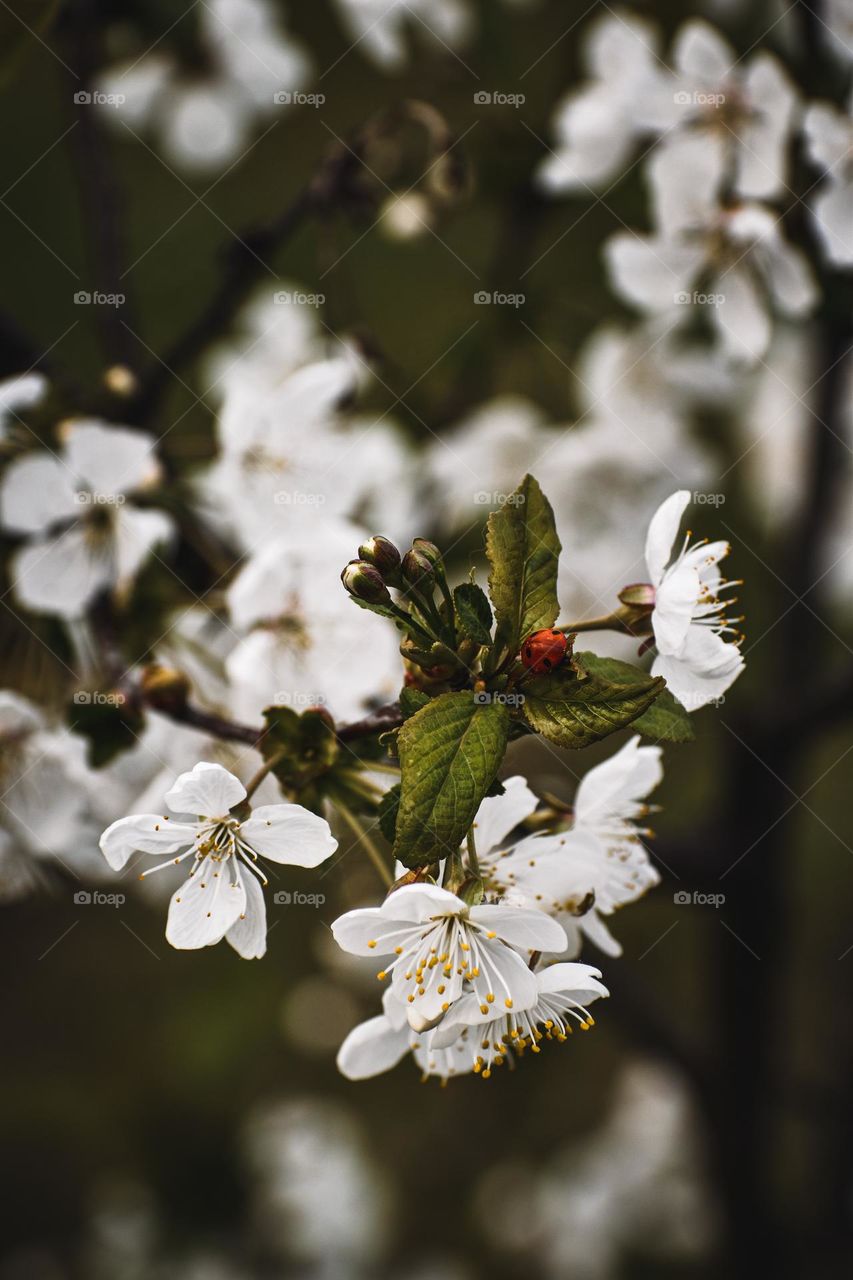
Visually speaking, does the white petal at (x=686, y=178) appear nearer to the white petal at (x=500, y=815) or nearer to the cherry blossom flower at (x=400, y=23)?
the cherry blossom flower at (x=400, y=23)

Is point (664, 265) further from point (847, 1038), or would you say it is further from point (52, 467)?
point (847, 1038)

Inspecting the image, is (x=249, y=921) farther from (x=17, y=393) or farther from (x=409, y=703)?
(x=17, y=393)

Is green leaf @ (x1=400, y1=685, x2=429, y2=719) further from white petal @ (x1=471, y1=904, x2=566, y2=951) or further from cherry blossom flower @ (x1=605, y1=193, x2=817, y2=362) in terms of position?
cherry blossom flower @ (x1=605, y1=193, x2=817, y2=362)

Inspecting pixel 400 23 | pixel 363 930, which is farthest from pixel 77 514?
pixel 400 23

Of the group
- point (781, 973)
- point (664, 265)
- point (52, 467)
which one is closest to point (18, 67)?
point (52, 467)

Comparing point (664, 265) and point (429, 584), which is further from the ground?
point (664, 265)

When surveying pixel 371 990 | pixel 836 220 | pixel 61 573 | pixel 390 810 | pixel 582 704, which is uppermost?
pixel 836 220

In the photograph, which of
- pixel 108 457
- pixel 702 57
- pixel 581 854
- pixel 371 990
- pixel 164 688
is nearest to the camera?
pixel 581 854
